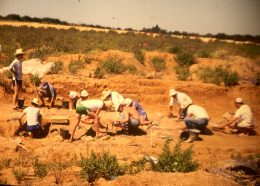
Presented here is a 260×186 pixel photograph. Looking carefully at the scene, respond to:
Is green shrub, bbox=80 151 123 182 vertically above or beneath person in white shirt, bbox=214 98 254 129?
beneath

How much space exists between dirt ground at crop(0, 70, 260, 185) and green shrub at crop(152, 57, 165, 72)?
9.45ft

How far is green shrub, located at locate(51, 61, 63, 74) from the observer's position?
1059cm

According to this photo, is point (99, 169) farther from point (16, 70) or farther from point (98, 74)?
point (98, 74)

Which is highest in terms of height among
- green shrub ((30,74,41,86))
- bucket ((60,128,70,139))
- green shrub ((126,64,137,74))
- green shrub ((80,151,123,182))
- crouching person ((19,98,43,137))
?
green shrub ((126,64,137,74))

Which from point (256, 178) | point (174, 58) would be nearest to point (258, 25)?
point (256, 178)

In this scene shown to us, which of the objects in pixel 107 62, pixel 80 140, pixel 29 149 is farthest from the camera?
pixel 107 62

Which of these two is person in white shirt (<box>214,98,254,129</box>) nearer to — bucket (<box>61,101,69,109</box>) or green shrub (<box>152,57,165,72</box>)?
bucket (<box>61,101,69,109</box>)

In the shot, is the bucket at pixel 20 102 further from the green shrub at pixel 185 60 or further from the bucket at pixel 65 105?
the green shrub at pixel 185 60

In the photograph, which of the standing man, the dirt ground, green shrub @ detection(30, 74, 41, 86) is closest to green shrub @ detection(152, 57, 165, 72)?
the dirt ground

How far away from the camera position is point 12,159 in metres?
5.80

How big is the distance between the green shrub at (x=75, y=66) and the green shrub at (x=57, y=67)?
0.32m

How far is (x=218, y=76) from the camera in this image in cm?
1181

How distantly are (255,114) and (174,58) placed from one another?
5838 millimetres

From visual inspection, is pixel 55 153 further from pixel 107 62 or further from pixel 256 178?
pixel 107 62
